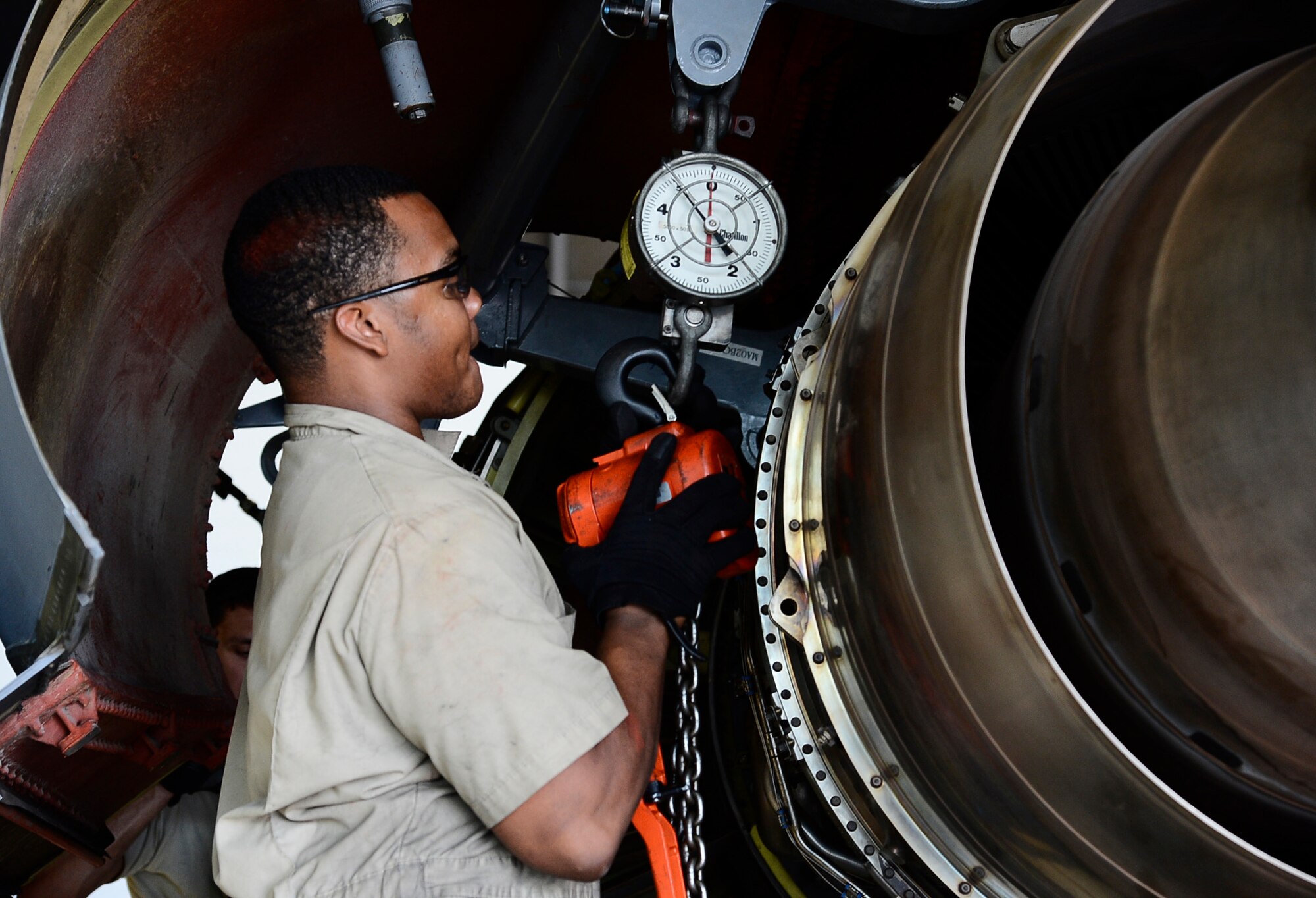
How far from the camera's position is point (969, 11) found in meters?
1.50

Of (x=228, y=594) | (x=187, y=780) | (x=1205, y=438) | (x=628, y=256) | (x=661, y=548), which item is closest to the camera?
(x=1205, y=438)

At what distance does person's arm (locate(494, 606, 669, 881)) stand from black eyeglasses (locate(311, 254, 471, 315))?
53 cm

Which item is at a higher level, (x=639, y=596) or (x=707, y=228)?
(x=707, y=228)

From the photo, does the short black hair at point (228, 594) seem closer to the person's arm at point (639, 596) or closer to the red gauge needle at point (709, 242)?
the person's arm at point (639, 596)

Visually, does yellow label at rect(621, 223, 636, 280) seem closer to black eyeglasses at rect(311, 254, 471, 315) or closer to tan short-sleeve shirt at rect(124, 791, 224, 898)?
black eyeglasses at rect(311, 254, 471, 315)

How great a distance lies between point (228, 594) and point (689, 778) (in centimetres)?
135

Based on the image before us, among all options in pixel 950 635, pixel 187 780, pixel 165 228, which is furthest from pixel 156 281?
pixel 950 635

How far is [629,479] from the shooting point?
58.1 inches

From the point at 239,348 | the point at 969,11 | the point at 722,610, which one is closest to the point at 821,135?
the point at 969,11

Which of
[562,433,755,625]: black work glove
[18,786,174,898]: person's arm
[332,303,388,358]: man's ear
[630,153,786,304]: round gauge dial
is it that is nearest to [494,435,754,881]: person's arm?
[562,433,755,625]: black work glove

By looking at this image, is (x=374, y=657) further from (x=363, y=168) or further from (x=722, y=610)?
(x=722, y=610)

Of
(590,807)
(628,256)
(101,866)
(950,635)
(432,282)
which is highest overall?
(432,282)

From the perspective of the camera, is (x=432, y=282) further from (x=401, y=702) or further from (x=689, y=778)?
(x=689, y=778)

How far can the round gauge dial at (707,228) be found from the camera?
1.53 m
